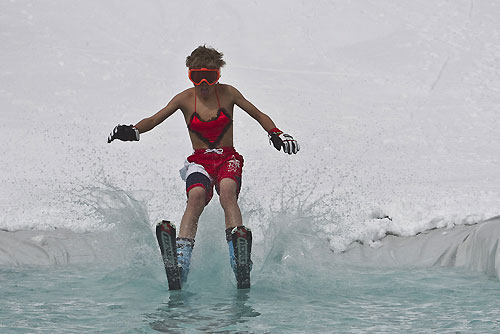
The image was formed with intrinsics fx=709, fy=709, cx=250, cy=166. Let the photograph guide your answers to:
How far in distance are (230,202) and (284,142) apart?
51 centimetres

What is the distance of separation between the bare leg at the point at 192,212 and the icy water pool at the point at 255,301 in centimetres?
31

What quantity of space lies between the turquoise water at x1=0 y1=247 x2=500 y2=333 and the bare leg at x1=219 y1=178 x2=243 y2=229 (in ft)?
1.24

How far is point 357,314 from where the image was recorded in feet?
12.0

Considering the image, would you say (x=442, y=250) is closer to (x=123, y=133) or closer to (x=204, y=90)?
(x=204, y=90)

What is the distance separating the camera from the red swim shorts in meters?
4.55

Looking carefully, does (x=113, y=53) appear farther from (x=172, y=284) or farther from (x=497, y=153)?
(x=172, y=284)

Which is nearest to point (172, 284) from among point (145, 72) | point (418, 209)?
point (418, 209)

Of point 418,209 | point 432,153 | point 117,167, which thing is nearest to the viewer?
point 418,209

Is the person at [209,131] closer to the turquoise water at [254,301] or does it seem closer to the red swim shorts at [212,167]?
the red swim shorts at [212,167]

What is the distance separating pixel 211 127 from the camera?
461 cm

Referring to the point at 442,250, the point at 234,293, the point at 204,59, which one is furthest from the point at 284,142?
the point at 442,250

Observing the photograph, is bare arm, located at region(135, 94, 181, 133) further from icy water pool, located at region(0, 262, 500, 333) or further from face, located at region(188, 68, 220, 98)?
icy water pool, located at region(0, 262, 500, 333)

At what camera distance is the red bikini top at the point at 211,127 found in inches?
181

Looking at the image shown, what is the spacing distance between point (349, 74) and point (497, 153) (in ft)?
11.8
